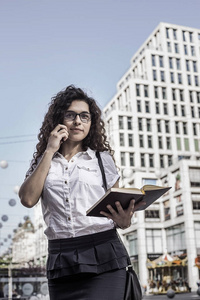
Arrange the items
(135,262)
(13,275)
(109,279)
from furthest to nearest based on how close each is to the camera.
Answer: (135,262) < (13,275) < (109,279)

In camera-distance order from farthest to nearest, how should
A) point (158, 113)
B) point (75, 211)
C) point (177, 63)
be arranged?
1. point (177, 63)
2. point (158, 113)
3. point (75, 211)

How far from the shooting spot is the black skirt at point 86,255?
1.92 metres

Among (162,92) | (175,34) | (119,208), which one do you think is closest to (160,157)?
(162,92)

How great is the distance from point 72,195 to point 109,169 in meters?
0.27

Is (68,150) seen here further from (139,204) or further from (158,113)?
(158,113)

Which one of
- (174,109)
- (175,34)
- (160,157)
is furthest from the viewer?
(175,34)

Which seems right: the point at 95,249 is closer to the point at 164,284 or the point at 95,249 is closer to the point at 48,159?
the point at 48,159

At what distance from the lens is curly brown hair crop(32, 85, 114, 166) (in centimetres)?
234

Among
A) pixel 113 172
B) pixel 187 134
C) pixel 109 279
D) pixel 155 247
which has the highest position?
pixel 187 134

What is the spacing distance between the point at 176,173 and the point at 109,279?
4857 cm

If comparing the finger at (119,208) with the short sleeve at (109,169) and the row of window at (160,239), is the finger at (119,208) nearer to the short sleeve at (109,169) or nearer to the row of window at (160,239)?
the short sleeve at (109,169)

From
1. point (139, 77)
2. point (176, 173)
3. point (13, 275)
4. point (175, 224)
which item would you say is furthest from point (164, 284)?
point (139, 77)

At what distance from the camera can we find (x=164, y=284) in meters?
36.9

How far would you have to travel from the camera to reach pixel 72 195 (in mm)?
2062
